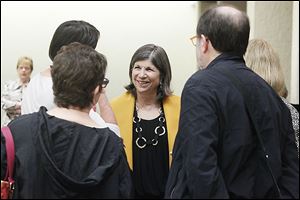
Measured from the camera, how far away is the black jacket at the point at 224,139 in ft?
6.74

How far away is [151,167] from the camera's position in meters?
3.07

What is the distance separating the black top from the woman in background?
11.9 feet

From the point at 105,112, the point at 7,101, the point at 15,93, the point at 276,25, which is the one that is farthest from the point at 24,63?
the point at 105,112

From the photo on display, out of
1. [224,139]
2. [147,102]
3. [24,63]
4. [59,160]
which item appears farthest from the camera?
[24,63]

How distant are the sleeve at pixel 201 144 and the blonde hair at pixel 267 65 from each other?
1.08 meters

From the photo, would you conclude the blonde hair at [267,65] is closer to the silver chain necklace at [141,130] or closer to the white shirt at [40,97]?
the silver chain necklace at [141,130]

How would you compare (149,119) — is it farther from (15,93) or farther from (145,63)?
(15,93)

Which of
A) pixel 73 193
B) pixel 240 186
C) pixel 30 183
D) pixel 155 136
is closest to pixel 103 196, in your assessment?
pixel 73 193

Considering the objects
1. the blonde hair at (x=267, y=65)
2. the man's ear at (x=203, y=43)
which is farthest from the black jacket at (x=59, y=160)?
the blonde hair at (x=267, y=65)

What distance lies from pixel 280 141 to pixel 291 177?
0.60 ft

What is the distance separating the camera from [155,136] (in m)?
3.10

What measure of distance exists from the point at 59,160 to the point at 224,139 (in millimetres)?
706

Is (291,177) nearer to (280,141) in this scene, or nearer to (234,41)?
(280,141)

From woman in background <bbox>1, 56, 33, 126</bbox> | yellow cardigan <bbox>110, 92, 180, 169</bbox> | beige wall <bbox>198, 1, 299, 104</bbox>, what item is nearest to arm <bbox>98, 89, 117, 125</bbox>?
yellow cardigan <bbox>110, 92, 180, 169</bbox>
